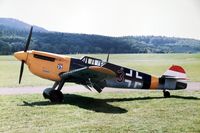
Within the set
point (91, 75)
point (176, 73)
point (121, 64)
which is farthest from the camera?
point (121, 64)

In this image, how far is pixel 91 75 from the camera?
13766 millimetres

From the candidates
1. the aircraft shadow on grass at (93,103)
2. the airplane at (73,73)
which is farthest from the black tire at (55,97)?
the aircraft shadow on grass at (93,103)

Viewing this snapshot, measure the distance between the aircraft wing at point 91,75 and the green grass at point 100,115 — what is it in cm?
92

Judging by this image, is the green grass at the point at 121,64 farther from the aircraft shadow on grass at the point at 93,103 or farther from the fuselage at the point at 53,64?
the aircraft shadow on grass at the point at 93,103

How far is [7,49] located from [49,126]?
185 metres

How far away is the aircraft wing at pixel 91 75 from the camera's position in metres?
12.9

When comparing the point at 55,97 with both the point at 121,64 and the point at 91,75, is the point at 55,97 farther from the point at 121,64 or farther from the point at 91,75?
the point at 121,64

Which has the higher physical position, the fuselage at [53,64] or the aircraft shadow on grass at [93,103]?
the fuselage at [53,64]

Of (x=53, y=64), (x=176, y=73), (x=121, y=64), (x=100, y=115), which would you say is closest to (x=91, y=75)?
(x=53, y=64)

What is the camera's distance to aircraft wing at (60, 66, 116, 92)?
12.9 metres

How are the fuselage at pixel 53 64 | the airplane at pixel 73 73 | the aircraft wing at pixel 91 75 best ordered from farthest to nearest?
1. the fuselage at pixel 53 64
2. the airplane at pixel 73 73
3. the aircraft wing at pixel 91 75

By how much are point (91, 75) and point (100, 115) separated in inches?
114

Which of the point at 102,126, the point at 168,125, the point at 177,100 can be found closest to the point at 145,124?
the point at 168,125

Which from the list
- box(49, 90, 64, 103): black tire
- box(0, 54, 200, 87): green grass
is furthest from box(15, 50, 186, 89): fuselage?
box(0, 54, 200, 87): green grass
